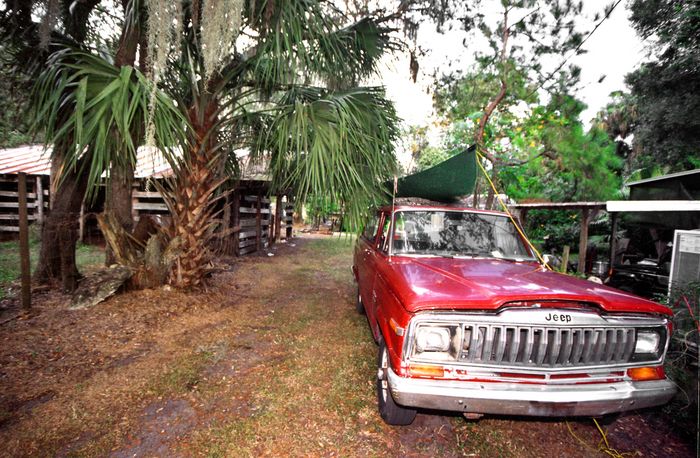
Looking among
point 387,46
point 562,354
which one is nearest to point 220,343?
point 562,354

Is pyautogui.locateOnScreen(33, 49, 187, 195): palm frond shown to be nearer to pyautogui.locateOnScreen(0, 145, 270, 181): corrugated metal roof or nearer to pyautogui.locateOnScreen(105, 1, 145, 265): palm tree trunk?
pyautogui.locateOnScreen(105, 1, 145, 265): palm tree trunk

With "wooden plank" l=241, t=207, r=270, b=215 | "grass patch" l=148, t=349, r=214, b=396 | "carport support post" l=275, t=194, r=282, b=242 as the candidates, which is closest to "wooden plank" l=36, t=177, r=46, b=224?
"wooden plank" l=241, t=207, r=270, b=215

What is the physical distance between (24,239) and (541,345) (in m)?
6.26

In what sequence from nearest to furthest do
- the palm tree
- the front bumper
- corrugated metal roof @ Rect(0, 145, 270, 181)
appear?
1. the front bumper
2. the palm tree
3. corrugated metal roof @ Rect(0, 145, 270, 181)

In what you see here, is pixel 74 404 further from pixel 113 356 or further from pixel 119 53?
pixel 119 53

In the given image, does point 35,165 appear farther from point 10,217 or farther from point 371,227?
point 371,227

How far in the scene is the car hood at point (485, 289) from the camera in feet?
6.98

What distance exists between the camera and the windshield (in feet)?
11.4

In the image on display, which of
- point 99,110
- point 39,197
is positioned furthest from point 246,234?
point 99,110

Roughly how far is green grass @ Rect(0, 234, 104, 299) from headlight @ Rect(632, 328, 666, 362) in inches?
322

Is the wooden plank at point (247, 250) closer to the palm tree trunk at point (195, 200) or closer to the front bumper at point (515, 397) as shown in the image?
the palm tree trunk at point (195, 200)

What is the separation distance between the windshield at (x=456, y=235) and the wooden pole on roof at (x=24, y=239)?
4.93 metres

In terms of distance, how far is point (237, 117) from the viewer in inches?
200

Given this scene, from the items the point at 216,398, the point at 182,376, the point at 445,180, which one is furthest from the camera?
the point at 445,180
